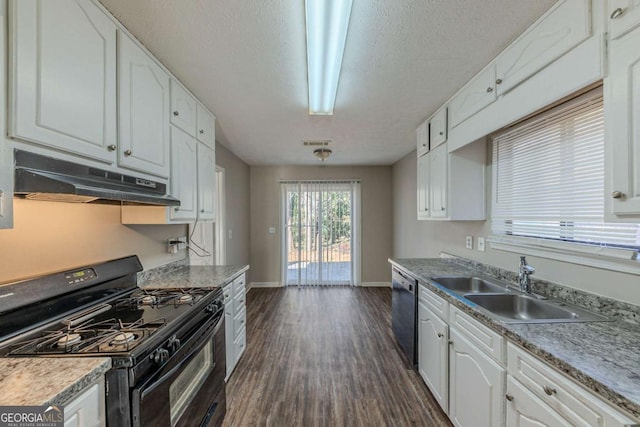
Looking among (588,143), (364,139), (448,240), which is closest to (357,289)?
(448,240)

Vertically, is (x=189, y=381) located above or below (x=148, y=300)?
below

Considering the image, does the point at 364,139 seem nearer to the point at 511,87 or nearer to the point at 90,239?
the point at 511,87

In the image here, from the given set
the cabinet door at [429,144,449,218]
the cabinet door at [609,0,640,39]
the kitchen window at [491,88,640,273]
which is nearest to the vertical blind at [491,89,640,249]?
the kitchen window at [491,88,640,273]

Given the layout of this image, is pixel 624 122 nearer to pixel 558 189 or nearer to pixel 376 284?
pixel 558 189

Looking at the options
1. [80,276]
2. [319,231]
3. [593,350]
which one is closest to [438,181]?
[593,350]

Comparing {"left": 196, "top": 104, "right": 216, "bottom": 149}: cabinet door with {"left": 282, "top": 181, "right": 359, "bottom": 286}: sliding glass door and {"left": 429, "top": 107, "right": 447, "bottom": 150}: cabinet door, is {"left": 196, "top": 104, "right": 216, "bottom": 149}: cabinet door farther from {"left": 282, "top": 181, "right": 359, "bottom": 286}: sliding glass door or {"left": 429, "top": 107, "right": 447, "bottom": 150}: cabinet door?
{"left": 282, "top": 181, "right": 359, "bottom": 286}: sliding glass door

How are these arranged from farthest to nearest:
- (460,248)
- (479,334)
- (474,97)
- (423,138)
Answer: (423,138), (460,248), (474,97), (479,334)

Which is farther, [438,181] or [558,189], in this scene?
[438,181]

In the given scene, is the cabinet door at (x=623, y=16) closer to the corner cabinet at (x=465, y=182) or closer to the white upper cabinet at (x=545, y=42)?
the white upper cabinet at (x=545, y=42)

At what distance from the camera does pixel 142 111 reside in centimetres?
160

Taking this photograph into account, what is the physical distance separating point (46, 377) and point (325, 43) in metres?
1.86

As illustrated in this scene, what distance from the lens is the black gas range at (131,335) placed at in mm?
983

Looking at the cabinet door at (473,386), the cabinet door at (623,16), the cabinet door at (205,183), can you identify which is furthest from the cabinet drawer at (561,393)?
the cabinet door at (205,183)

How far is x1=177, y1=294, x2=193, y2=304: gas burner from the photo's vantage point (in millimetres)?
1575
